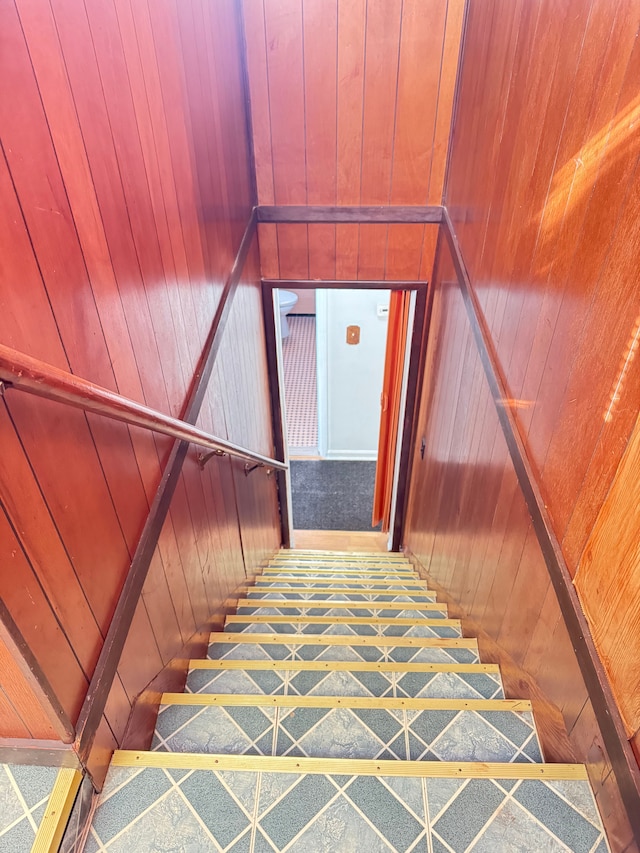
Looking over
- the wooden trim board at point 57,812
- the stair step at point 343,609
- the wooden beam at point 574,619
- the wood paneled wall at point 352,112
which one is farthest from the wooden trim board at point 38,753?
the wood paneled wall at point 352,112

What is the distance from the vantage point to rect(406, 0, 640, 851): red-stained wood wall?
3.42ft

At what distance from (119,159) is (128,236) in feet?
0.60

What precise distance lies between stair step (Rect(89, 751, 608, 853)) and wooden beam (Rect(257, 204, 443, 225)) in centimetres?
287

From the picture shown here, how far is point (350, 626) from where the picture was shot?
2260mm

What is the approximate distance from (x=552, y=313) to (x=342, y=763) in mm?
1235

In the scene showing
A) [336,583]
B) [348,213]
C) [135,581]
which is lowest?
[336,583]

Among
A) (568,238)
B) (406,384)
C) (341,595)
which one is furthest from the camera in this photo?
(406,384)

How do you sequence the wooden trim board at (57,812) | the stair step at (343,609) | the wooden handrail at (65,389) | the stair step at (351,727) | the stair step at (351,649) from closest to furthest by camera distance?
the wooden handrail at (65,389) → the wooden trim board at (57,812) → the stair step at (351,727) → the stair step at (351,649) → the stair step at (343,609)

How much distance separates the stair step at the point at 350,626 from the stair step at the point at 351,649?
0.21 meters

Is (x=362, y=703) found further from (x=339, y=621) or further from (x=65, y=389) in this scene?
(x=65, y=389)

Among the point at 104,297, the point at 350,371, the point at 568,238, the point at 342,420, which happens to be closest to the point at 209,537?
the point at 104,297

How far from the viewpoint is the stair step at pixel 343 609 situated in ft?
8.15

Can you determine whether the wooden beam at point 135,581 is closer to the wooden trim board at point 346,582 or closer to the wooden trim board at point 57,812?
the wooden trim board at point 57,812

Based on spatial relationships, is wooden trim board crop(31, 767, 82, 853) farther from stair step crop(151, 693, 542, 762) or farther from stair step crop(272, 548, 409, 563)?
stair step crop(272, 548, 409, 563)
